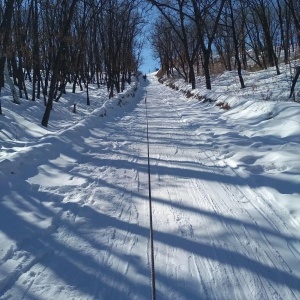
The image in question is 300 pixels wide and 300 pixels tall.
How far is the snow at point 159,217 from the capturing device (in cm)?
300

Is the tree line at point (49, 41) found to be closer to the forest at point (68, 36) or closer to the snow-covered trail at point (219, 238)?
the forest at point (68, 36)

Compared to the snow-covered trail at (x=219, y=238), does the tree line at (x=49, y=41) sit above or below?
above

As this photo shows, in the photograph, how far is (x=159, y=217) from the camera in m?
4.33

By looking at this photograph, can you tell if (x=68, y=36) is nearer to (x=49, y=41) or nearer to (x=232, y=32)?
(x=49, y=41)

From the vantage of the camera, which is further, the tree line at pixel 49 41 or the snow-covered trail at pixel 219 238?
the tree line at pixel 49 41

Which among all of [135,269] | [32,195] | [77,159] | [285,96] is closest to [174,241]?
[135,269]

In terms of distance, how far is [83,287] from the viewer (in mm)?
2980

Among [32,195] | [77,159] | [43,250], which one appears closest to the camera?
[43,250]

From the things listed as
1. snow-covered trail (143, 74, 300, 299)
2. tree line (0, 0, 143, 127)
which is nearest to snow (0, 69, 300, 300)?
snow-covered trail (143, 74, 300, 299)

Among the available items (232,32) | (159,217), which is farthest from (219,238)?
(232,32)

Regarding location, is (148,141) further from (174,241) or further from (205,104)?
(205,104)

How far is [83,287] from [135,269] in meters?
0.53

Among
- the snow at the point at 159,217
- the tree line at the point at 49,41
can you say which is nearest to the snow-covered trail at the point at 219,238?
the snow at the point at 159,217

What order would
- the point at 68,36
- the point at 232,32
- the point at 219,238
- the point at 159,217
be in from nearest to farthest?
the point at 219,238 < the point at 159,217 < the point at 68,36 < the point at 232,32
